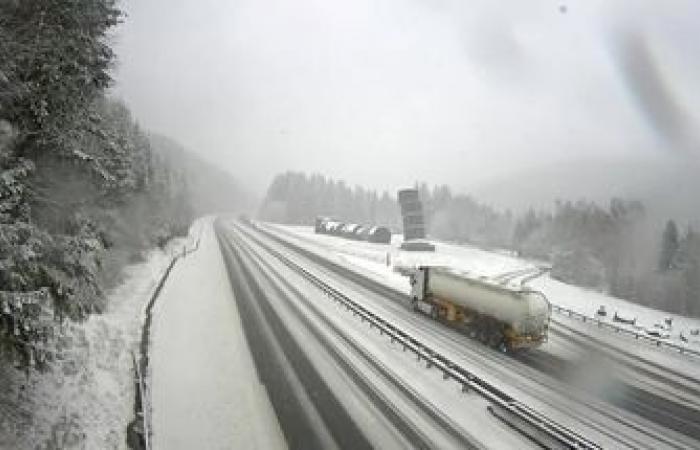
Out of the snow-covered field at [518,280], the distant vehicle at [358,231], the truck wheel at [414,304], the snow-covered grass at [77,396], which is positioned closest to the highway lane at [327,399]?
the snow-covered grass at [77,396]

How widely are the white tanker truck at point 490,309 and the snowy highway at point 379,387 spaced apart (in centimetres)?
93

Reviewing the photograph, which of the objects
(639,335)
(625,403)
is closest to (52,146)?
(625,403)

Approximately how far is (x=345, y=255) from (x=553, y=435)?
54660 mm

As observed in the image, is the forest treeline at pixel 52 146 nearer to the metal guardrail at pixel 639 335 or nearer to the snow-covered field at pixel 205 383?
the snow-covered field at pixel 205 383

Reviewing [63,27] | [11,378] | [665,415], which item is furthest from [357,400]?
[63,27]

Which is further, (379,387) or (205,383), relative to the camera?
(379,387)

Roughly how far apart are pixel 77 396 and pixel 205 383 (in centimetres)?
389

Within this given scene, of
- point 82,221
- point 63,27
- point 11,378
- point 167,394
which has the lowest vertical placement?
point 167,394

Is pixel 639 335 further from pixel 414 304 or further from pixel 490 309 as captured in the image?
pixel 490 309

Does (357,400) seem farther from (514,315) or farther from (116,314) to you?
(116,314)

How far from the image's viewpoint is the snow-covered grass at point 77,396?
11.6m

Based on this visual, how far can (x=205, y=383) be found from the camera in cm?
1677

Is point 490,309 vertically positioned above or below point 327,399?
above

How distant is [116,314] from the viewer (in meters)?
24.1
